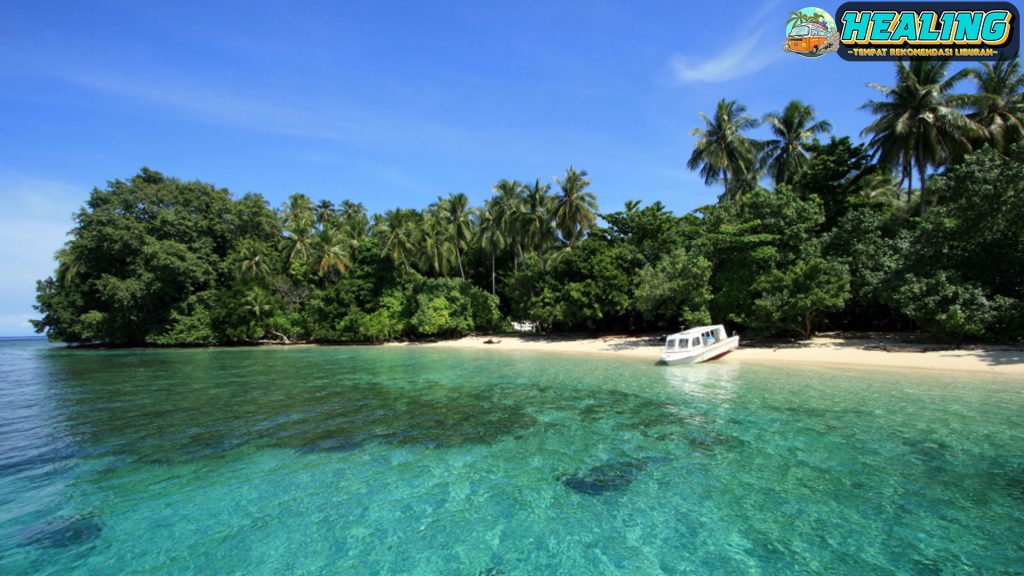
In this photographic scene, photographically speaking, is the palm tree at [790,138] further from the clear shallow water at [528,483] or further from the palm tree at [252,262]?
the palm tree at [252,262]

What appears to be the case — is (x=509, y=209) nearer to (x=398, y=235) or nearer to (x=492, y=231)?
(x=492, y=231)

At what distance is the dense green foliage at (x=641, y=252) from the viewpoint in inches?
845

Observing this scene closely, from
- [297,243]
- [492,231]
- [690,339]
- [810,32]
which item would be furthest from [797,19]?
[297,243]

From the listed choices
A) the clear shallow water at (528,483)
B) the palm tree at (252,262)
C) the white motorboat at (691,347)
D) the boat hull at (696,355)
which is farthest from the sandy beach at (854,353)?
the palm tree at (252,262)

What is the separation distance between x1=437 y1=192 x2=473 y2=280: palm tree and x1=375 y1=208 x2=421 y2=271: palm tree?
385 cm

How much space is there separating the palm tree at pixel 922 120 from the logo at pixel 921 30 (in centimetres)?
1144

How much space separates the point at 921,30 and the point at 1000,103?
21.5m

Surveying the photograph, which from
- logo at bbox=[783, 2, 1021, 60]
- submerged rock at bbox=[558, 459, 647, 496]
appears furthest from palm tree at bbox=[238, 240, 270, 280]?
logo at bbox=[783, 2, 1021, 60]

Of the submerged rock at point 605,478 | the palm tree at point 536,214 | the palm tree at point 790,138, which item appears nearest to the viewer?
the submerged rock at point 605,478

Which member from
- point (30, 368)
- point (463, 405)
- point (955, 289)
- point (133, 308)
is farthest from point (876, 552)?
point (133, 308)

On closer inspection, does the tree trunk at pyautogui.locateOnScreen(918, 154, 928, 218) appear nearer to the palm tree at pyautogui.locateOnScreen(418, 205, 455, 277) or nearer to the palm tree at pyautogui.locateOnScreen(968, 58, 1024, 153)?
the palm tree at pyautogui.locateOnScreen(968, 58, 1024, 153)

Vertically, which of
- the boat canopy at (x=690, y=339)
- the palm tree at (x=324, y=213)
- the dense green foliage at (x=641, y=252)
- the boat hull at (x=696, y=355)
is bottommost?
the boat hull at (x=696, y=355)

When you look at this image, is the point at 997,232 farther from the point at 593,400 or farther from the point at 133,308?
the point at 133,308

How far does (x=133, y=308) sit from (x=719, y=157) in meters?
58.6
